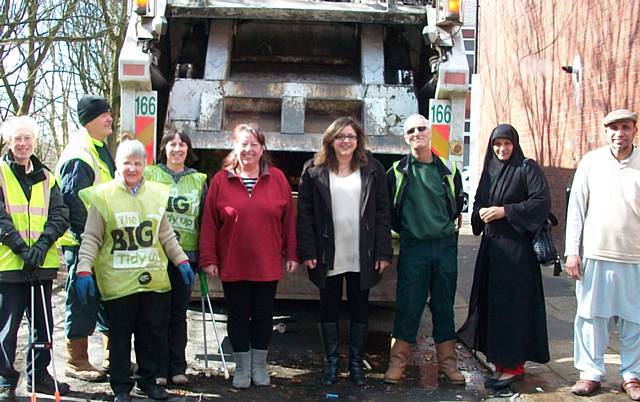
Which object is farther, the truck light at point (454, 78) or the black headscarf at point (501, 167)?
the truck light at point (454, 78)

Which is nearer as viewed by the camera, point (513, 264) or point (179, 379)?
point (179, 379)

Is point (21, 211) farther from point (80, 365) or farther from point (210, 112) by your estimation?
point (210, 112)

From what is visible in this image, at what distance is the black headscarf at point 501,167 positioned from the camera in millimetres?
4469

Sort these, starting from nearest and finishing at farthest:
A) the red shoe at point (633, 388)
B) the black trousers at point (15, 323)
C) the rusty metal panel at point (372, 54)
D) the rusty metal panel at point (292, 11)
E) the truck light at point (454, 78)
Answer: the black trousers at point (15, 323) < the red shoe at point (633, 388) < the truck light at point (454, 78) < the rusty metal panel at point (292, 11) < the rusty metal panel at point (372, 54)

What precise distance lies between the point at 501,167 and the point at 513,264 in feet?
2.07

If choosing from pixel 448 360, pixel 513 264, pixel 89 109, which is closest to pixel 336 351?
pixel 448 360

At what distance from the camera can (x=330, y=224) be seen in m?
4.36

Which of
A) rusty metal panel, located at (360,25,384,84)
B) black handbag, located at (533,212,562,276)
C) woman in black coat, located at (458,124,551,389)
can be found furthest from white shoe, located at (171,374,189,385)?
rusty metal panel, located at (360,25,384,84)

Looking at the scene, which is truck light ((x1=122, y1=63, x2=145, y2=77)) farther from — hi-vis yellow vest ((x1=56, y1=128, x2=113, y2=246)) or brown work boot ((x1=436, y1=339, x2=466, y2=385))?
brown work boot ((x1=436, y1=339, x2=466, y2=385))

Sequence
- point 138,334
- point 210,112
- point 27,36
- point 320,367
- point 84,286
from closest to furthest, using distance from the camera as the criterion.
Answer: point 84,286 < point 138,334 < point 320,367 < point 210,112 < point 27,36

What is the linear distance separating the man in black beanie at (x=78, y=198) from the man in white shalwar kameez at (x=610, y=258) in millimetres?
3023

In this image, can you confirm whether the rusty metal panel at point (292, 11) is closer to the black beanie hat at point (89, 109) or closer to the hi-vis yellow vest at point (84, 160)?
the black beanie hat at point (89, 109)

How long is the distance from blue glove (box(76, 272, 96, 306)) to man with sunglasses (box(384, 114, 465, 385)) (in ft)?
6.35

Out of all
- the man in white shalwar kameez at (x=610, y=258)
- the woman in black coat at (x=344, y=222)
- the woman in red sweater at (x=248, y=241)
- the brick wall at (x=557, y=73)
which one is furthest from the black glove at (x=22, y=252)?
the brick wall at (x=557, y=73)
